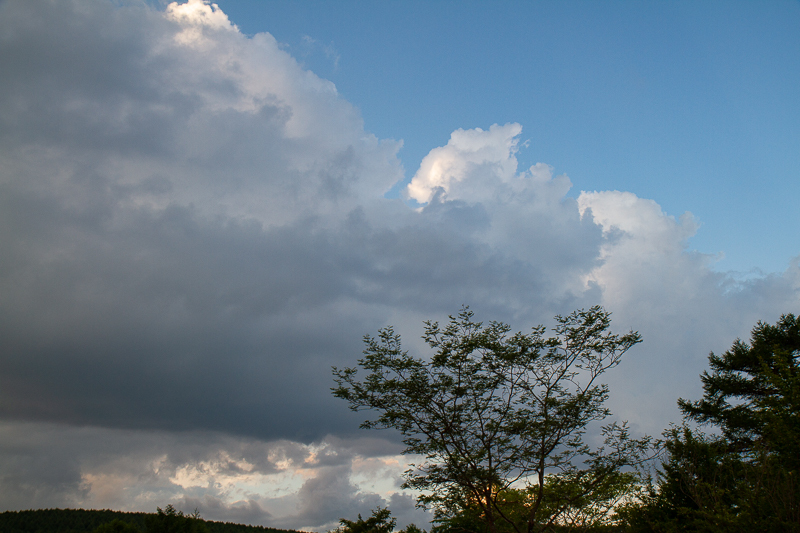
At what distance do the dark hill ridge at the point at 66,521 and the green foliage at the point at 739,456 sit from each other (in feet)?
323

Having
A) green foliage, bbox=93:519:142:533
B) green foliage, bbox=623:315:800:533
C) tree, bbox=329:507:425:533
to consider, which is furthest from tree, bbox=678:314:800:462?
green foliage, bbox=93:519:142:533

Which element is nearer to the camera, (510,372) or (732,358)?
(510,372)

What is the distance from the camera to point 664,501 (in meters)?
24.6

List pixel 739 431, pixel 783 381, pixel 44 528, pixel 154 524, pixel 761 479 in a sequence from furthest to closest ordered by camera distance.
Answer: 1. pixel 44 528
2. pixel 154 524
3. pixel 739 431
4. pixel 783 381
5. pixel 761 479

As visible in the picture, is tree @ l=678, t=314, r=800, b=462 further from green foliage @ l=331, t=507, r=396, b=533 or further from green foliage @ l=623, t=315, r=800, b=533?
green foliage @ l=331, t=507, r=396, b=533

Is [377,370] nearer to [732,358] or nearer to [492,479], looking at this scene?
[492,479]

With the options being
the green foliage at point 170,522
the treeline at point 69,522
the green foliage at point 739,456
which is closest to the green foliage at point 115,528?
the green foliage at point 170,522

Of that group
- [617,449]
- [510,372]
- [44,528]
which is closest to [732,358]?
[617,449]

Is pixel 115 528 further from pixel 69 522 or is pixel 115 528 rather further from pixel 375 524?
pixel 69 522

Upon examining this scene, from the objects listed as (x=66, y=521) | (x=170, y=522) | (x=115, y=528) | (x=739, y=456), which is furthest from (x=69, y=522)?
(x=739, y=456)

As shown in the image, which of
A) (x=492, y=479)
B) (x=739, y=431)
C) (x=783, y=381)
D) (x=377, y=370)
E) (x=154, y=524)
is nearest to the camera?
(x=783, y=381)

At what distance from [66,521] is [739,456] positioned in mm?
125943

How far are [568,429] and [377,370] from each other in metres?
9.25

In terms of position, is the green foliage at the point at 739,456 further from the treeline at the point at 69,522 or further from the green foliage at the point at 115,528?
the treeline at the point at 69,522
